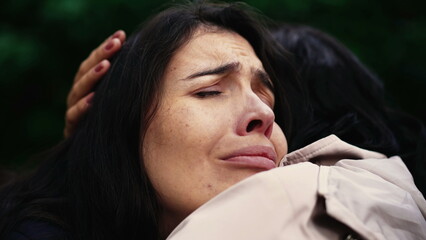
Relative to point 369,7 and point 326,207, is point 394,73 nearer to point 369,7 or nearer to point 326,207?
point 369,7

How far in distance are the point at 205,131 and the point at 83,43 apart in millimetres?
1878

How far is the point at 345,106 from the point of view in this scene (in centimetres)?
288

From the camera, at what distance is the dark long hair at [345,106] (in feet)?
8.79

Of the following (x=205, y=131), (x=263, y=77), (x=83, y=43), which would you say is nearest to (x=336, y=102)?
(x=263, y=77)

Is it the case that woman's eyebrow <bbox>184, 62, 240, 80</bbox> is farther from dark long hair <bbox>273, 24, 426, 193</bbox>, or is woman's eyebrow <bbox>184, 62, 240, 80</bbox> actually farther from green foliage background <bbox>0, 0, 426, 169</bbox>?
green foliage background <bbox>0, 0, 426, 169</bbox>

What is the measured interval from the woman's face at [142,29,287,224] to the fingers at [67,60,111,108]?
21.2 inches

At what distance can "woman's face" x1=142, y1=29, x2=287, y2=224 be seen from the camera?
81.7 inches

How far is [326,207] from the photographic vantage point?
1.64m

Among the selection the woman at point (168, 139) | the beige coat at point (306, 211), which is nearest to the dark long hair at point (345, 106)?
the woman at point (168, 139)

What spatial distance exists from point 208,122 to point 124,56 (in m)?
0.60

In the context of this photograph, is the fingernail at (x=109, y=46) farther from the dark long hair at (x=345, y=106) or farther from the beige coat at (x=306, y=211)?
the beige coat at (x=306, y=211)

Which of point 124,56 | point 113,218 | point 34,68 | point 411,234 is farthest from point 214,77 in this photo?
point 34,68

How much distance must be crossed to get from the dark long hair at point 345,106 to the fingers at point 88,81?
905 mm

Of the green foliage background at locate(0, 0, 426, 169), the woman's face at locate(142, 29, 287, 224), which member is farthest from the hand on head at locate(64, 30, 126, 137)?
the green foliage background at locate(0, 0, 426, 169)
